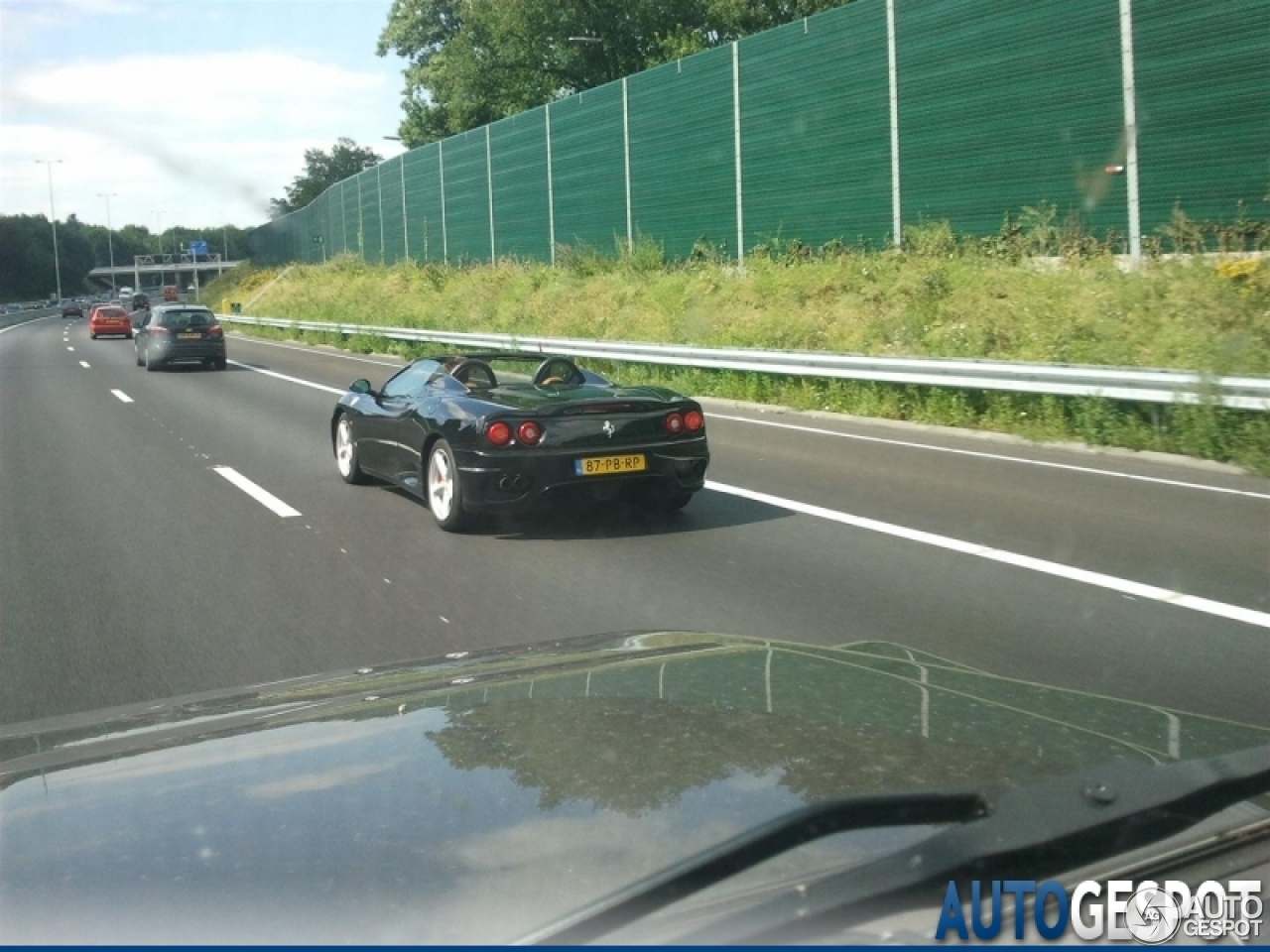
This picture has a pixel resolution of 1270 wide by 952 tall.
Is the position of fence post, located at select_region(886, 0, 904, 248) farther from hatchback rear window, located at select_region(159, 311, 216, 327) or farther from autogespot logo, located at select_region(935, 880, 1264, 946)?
autogespot logo, located at select_region(935, 880, 1264, 946)

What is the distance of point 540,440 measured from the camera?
9.66 meters

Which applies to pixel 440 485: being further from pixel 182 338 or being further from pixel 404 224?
pixel 404 224

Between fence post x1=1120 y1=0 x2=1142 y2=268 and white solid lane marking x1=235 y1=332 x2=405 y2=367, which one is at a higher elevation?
fence post x1=1120 y1=0 x2=1142 y2=268

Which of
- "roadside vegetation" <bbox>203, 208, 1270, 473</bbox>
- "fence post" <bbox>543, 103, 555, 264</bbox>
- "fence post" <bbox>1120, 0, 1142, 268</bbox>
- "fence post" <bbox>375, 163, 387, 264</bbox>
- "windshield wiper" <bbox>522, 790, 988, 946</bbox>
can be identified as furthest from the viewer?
"fence post" <bbox>375, 163, 387, 264</bbox>

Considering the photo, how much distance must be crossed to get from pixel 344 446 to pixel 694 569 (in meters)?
5.08

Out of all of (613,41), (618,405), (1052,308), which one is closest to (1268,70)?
(1052,308)

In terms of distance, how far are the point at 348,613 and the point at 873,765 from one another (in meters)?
5.26

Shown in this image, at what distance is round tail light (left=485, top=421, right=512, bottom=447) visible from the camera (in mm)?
9625

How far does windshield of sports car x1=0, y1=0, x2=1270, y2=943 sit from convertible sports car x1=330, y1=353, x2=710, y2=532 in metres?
0.04

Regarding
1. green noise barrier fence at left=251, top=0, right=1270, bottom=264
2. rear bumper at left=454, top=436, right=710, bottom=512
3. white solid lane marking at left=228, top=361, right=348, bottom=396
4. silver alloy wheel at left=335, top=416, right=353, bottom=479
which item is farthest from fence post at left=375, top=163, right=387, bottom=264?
rear bumper at left=454, top=436, right=710, bottom=512

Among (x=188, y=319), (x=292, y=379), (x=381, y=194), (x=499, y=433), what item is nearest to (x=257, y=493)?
(x=499, y=433)

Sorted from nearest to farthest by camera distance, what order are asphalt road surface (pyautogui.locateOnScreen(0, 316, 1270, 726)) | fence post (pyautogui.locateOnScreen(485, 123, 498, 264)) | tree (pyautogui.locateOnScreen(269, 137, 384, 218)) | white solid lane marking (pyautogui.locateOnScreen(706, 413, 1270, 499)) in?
asphalt road surface (pyautogui.locateOnScreen(0, 316, 1270, 726)), white solid lane marking (pyautogui.locateOnScreen(706, 413, 1270, 499)), fence post (pyautogui.locateOnScreen(485, 123, 498, 264)), tree (pyautogui.locateOnScreen(269, 137, 384, 218))

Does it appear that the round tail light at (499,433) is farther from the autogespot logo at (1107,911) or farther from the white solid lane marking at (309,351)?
the white solid lane marking at (309,351)

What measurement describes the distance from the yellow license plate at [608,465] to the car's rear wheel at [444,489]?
2.82 ft
